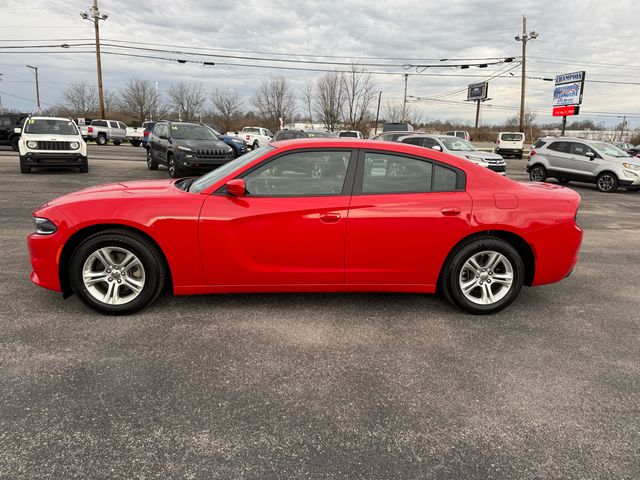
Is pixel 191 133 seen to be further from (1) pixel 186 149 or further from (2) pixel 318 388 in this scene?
(2) pixel 318 388

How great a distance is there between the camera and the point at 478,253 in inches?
159

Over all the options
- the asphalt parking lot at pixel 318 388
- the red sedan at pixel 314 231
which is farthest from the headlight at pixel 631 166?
the red sedan at pixel 314 231

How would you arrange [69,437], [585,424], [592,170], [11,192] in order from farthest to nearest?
[592,170] < [11,192] < [585,424] < [69,437]

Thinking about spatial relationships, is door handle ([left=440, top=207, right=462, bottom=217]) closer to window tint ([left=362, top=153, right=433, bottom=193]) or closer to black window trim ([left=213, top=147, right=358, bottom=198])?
window tint ([left=362, top=153, right=433, bottom=193])

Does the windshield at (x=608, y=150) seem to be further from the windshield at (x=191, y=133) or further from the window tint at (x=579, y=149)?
the windshield at (x=191, y=133)

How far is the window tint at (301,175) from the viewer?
3865 millimetres

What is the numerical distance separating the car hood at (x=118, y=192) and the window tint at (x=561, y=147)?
51.7 feet

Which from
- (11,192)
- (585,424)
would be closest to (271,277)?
(585,424)

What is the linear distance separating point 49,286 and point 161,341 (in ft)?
3.95

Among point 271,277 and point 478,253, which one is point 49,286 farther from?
point 478,253

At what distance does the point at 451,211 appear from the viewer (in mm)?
3920

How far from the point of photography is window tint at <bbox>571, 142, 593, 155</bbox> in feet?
50.8

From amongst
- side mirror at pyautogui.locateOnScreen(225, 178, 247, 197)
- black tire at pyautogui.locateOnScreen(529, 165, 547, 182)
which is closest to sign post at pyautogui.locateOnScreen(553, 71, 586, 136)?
black tire at pyautogui.locateOnScreen(529, 165, 547, 182)

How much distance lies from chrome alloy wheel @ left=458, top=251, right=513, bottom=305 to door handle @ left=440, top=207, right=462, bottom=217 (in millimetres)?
456
